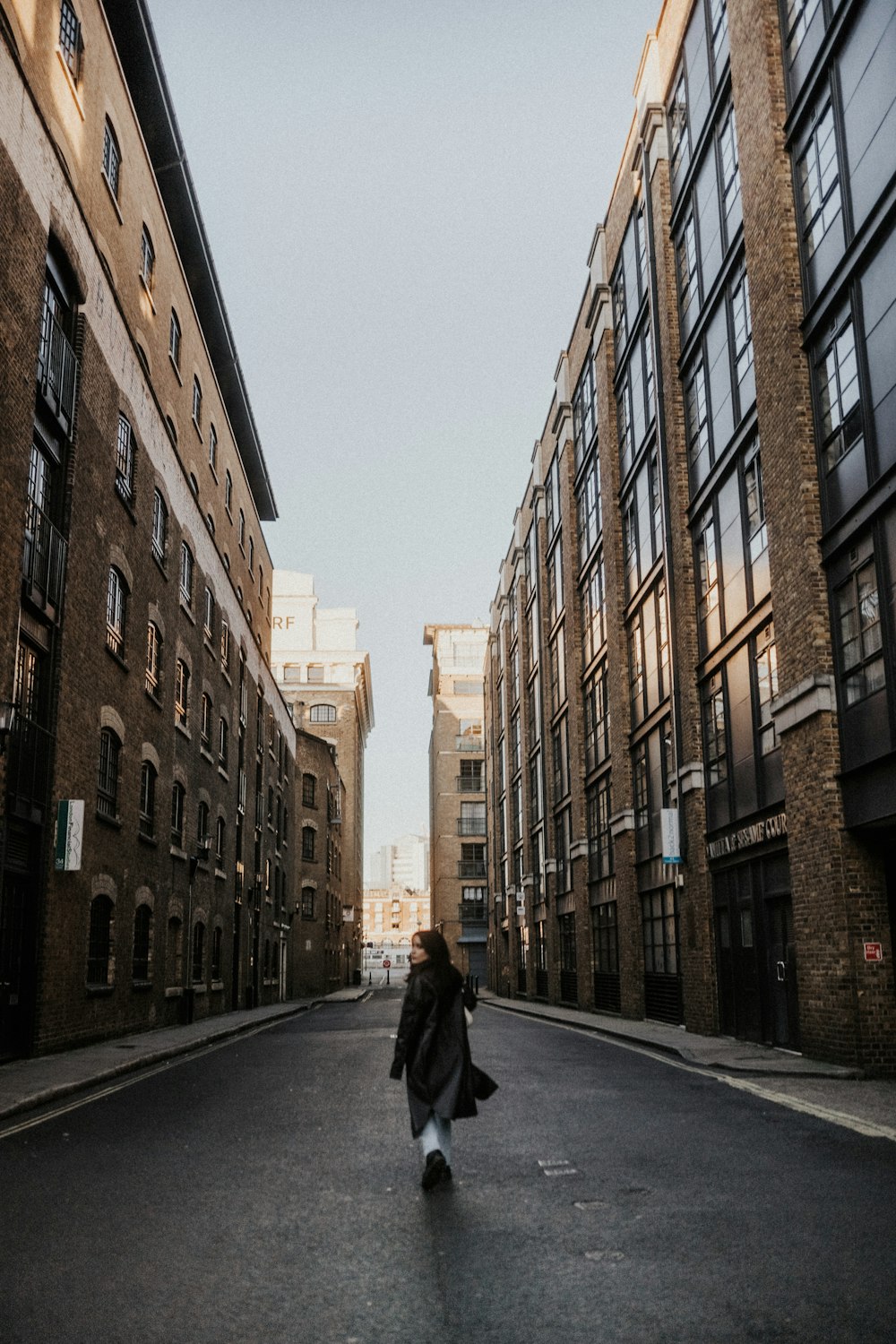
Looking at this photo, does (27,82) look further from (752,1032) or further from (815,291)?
Result: (752,1032)

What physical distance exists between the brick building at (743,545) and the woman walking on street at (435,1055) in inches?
282

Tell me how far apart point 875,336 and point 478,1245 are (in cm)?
1131

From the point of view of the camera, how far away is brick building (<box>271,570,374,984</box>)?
245ft

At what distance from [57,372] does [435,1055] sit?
12789 millimetres

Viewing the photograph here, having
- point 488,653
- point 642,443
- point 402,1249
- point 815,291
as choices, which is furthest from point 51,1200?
point 488,653

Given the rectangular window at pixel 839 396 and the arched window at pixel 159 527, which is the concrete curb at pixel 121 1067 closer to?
the arched window at pixel 159 527

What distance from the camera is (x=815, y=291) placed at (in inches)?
594

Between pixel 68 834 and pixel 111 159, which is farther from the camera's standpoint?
pixel 111 159

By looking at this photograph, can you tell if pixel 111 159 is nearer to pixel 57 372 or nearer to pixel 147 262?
pixel 147 262

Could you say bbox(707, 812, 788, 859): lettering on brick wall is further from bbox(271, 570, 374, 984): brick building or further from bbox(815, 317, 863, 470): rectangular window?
bbox(271, 570, 374, 984): brick building

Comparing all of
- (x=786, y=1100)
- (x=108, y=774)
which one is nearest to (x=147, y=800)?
(x=108, y=774)

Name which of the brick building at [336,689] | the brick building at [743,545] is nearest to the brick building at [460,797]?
the brick building at [336,689]

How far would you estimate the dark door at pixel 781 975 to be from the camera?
51.8 ft

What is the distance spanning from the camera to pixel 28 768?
15.3m
